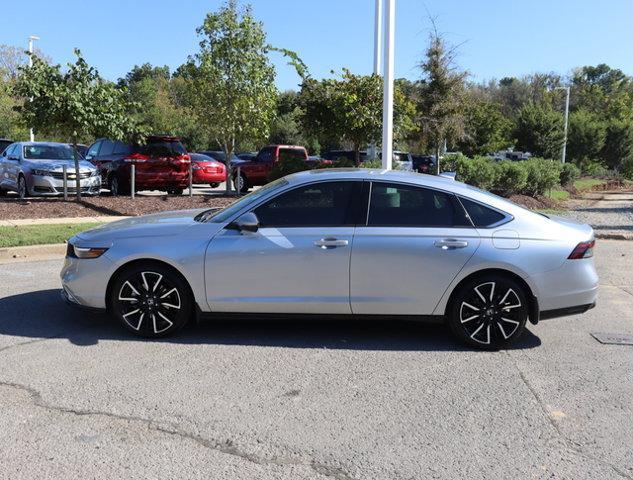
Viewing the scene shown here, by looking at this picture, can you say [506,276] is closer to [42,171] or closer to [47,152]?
[42,171]

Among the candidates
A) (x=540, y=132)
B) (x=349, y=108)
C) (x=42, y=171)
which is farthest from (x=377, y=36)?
(x=540, y=132)

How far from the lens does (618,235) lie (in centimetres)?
1255

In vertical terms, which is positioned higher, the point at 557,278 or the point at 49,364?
the point at 557,278

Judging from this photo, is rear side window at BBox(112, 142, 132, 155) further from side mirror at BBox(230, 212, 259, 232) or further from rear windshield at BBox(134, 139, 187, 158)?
side mirror at BBox(230, 212, 259, 232)

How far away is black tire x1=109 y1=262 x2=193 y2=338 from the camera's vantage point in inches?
212

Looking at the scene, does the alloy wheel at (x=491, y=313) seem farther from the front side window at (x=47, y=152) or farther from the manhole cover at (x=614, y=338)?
the front side window at (x=47, y=152)

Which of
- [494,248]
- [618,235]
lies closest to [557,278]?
[494,248]

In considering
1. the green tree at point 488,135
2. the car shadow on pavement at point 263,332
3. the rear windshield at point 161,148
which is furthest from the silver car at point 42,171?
the green tree at point 488,135

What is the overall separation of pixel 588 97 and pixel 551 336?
243 feet

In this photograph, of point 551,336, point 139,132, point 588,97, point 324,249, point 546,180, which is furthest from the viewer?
point 588,97

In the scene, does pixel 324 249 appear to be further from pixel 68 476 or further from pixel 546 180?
pixel 546 180

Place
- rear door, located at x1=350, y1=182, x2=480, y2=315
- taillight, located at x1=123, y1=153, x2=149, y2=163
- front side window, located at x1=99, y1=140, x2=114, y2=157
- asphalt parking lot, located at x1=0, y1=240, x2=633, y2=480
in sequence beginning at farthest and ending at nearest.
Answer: front side window, located at x1=99, y1=140, x2=114, y2=157 → taillight, located at x1=123, y1=153, x2=149, y2=163 → rear door, located at x1=350, y1=182, x2=480, y2=315 → asphalt parking lot, located at x1=0, y1=240, x2=633, y2=480

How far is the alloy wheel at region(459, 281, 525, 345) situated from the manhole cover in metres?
1.10

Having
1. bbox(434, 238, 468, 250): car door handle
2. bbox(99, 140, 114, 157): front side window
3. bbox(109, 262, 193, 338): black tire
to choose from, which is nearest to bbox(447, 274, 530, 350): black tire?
bbox(434, 238, 468, 250): car door handle
